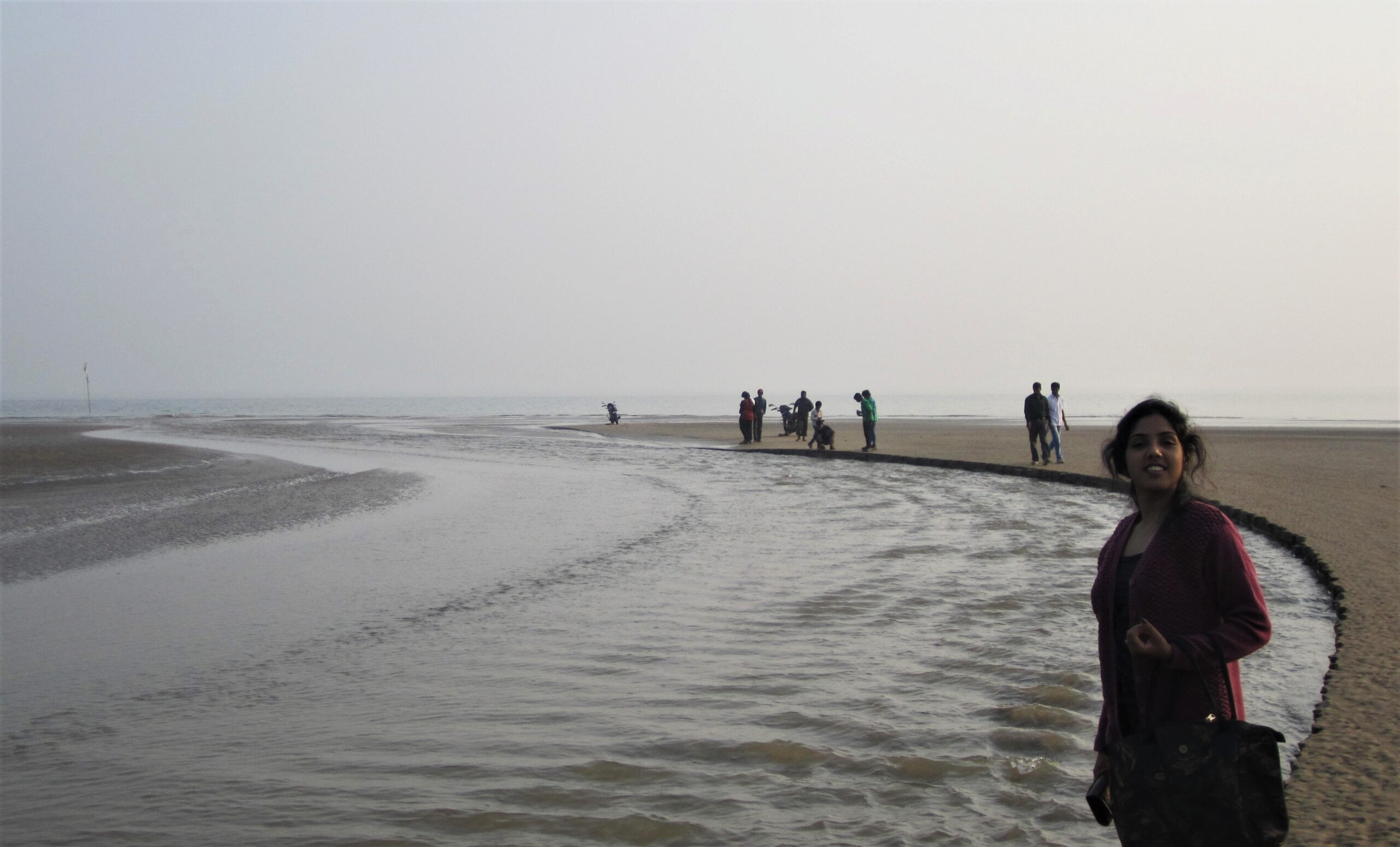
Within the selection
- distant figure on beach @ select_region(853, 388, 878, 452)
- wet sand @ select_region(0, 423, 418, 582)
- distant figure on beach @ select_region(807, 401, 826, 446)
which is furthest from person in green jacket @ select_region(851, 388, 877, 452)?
wet sand @ select_region(0, 423, 418, 582)

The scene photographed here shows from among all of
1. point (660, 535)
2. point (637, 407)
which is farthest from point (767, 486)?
point (637, 407)

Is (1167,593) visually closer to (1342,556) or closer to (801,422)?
(1342,556)

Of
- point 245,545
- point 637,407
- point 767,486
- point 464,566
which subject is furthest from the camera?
point 637,407

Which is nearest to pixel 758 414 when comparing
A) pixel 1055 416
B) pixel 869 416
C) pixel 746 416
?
pixel 746 416

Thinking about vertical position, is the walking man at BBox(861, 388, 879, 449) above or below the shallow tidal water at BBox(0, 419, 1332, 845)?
above

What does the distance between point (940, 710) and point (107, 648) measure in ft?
18.9

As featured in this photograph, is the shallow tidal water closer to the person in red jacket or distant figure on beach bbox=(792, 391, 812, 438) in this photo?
the person in red jacket

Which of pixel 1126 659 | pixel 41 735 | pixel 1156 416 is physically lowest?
pixel 41 735

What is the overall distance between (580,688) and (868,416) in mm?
22108

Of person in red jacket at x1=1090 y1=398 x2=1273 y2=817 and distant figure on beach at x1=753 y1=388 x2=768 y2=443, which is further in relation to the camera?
distant figure on beach at x1=753 y1=388 x2=768 y2=443

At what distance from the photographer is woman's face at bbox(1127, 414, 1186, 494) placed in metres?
2.78

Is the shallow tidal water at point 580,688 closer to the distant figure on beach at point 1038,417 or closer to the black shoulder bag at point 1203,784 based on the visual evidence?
the black shoulder bag at point 1203,784

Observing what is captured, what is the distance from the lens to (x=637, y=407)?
123 m

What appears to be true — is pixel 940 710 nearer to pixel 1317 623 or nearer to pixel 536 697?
pixel 536 697
